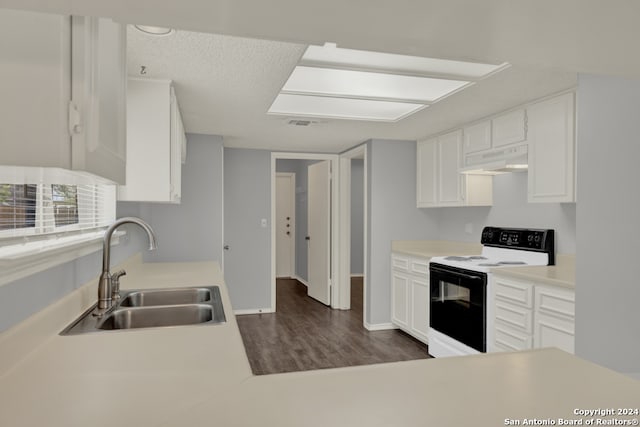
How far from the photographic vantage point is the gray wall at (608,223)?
61.6 inches

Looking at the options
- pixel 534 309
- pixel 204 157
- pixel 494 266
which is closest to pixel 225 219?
pixel 204 157

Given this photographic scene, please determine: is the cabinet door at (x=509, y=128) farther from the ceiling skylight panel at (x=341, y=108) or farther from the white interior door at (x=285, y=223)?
the white interior door at (x=285, y=223)

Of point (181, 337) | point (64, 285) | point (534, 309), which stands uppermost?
point (64, 285)

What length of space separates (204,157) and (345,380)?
363cm

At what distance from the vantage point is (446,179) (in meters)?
4.01

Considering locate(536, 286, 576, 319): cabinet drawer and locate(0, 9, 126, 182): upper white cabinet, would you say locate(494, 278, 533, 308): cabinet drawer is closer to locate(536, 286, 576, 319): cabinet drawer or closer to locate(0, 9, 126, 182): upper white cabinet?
locate(536, 286, 576, 319): cabinet drawer

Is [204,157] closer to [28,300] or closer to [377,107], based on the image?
[377,107]

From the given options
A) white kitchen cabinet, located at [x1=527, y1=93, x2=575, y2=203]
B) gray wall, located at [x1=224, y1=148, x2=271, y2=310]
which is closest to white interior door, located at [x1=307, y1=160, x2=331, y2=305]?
gray wall, located at [x1=224, y1=148, x2=271, y2=310]

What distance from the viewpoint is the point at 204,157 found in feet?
13.8

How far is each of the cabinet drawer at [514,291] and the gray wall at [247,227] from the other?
2.97m

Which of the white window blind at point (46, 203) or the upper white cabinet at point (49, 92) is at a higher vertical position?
the upper white cabinet at point (49, 92)

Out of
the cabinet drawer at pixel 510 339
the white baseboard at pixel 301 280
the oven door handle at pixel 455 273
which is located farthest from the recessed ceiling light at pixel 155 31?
the white baseboard at pixel 301 280

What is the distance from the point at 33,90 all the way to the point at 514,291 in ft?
9.11

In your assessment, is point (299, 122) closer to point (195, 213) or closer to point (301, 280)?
point (195, 213)
